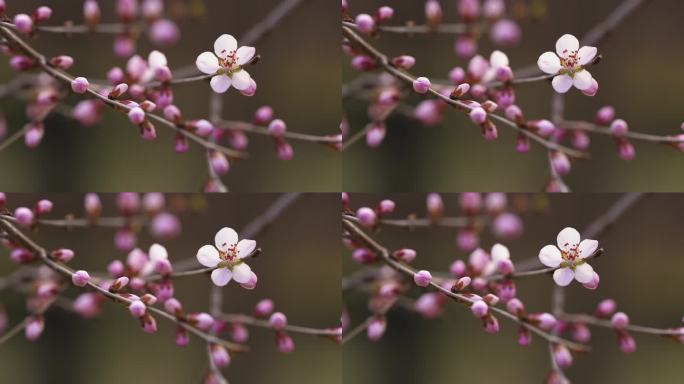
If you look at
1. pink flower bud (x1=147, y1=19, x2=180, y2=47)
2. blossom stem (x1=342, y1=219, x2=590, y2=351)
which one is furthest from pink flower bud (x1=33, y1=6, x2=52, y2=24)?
blossom stem (x1=342, y1=219, x2=590, y2=351)

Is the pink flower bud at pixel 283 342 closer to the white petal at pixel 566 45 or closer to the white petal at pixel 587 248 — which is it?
the white petal at pixel 587 248

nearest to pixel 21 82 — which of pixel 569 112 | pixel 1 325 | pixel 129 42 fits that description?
pixel 129 42

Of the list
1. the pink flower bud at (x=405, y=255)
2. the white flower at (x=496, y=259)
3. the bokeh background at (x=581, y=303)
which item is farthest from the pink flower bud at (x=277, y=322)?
the bokeh background at (x=581, y=303)

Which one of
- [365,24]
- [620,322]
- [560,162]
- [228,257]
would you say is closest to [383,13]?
[365,24]

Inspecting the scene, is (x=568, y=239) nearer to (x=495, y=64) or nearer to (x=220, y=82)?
(x=495, y=64)

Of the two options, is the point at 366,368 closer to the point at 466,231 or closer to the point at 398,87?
the point at 466,231
